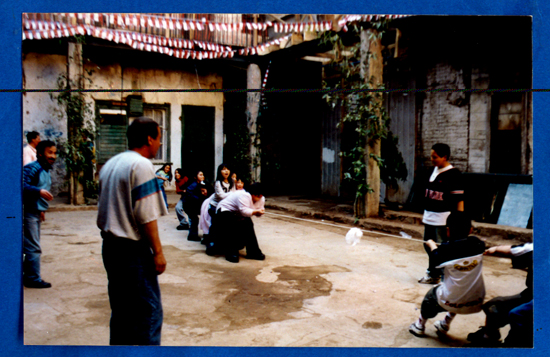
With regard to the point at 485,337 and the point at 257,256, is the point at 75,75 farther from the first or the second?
the point at 485,337

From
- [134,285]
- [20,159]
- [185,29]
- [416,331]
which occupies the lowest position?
[416,331]

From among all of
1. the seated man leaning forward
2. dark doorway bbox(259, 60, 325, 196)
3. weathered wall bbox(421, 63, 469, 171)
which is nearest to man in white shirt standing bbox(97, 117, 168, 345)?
the seated man leaning forward

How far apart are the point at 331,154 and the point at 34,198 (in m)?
7.56

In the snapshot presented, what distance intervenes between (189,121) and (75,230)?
2311mm

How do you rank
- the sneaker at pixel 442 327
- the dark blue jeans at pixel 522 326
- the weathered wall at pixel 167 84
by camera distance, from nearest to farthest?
1. the dark blue jeans at pixel 522 326
2. the sneaker at pixel 442 327
3. the weathered wall at pixel 167 84

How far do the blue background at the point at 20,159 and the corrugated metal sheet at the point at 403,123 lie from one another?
215 inches

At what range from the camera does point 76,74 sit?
8.17m

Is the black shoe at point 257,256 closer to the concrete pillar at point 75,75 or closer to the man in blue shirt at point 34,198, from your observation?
the man in blue shirt at point 34,198

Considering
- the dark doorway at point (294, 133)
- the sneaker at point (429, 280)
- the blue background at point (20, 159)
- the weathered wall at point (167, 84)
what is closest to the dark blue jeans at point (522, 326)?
the blue background at point (20, 159)

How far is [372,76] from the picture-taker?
7398 millimetres

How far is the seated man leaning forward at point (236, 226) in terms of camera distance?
17.8 ft

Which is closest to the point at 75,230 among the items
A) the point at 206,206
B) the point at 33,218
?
the point at 206,206

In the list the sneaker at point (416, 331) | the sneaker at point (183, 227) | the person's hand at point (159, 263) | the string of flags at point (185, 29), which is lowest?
the sneaker at point (416, 331)

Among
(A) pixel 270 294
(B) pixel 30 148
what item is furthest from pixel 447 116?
(B) pixel 30 148
